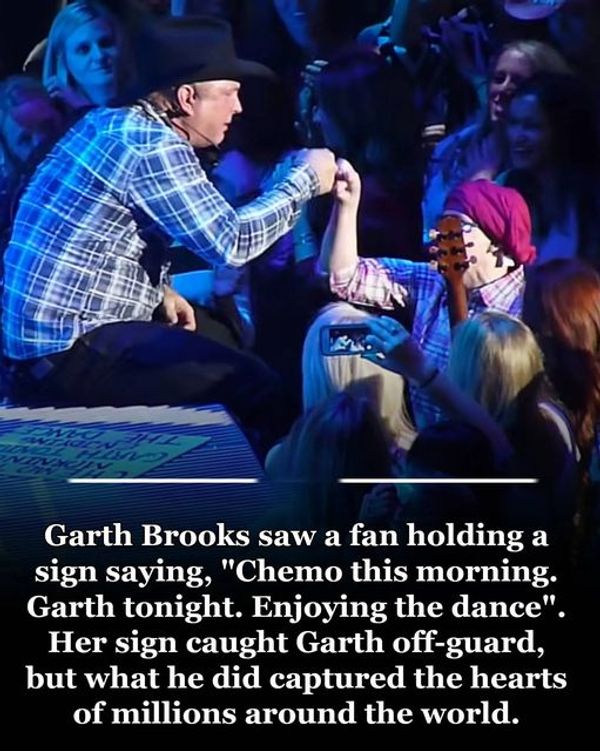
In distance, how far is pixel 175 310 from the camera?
2.81 m

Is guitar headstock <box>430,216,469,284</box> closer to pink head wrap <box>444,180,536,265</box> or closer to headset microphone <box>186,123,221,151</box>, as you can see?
pink head wrap <box>444,180,536,265</box>

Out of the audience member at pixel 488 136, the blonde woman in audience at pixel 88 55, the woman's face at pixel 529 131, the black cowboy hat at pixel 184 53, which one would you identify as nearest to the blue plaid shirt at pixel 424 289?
the audience member at pixel 488 136

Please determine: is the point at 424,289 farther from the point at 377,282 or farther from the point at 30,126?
the point at 30,126

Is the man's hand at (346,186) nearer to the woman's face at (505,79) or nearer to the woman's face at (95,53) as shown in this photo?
the woman's face at (505,79)

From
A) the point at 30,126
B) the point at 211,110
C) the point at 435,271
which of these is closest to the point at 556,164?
the point at 435,271

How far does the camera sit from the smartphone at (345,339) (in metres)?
2.81

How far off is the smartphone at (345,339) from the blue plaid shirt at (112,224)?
0.25 metres

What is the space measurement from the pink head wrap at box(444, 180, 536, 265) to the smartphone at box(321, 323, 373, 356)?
0.34 meters

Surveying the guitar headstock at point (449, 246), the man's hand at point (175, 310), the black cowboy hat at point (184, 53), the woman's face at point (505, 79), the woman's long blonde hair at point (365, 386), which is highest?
the black cowboy hat at point (184, 53)

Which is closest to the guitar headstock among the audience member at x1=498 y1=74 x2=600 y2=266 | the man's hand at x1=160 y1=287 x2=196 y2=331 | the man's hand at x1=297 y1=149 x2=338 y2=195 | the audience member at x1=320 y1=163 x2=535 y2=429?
the audience member at x1=320 y1=163 x2=535 y2=429

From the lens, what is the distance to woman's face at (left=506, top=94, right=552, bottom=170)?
279 cm

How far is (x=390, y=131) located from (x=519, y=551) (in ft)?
3.21

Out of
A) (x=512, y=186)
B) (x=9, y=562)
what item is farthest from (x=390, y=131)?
(x=9, y=562)

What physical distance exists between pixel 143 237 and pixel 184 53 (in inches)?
16.3
